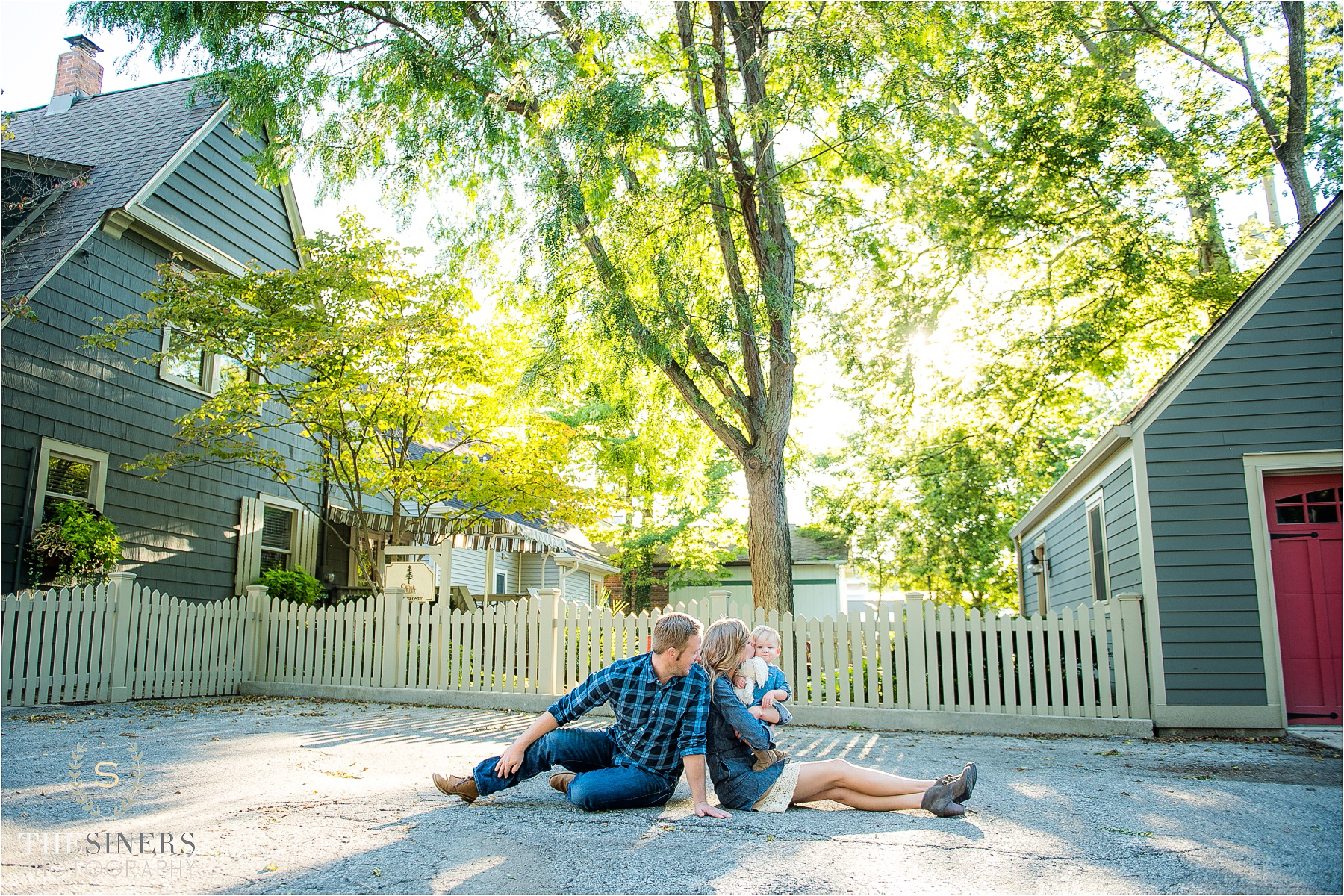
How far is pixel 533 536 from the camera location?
56.2 ft

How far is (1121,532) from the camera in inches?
365

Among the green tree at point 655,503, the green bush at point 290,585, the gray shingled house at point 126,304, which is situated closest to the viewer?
the gray shingled house at point 126,304

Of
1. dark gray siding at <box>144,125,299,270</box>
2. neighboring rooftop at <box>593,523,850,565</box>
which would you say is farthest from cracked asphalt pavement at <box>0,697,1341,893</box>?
neighboring rooftop at <box>593,523,850,565</box>

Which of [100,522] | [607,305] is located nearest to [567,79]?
[607,305]

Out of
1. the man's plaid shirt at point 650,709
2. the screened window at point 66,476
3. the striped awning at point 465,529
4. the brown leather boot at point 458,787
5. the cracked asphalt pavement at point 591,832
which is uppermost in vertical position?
the screened window at point 66,476

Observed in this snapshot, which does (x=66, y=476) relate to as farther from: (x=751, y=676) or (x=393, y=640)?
(x=751, y=676)

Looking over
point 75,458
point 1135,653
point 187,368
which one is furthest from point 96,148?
point 1135,653

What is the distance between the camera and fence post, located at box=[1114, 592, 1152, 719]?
8.30 meters

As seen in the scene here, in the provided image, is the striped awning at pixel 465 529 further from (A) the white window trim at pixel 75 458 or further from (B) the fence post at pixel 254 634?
(A) the white window trim at pixel 75 458

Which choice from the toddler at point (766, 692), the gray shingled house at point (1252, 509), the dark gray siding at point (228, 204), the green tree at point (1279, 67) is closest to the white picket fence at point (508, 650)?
the gray shingled house at point (1252, 509)

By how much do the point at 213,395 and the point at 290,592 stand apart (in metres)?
3.16

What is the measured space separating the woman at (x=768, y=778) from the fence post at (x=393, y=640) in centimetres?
702

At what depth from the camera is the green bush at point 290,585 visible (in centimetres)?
1340

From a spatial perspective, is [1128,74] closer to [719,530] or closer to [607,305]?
[607,305]
